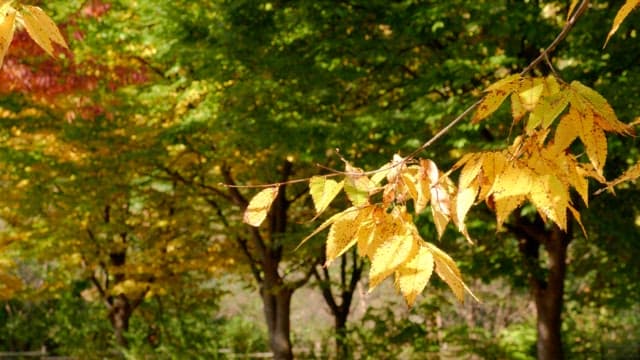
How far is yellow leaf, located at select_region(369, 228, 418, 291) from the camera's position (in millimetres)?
1772

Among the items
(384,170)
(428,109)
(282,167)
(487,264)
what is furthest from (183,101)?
(384,170)

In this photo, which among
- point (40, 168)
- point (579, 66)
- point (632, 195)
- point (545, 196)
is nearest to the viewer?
point (545, 196)

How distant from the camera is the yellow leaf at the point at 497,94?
1.99 meters

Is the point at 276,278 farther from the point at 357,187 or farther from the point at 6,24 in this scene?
the point at 6,24

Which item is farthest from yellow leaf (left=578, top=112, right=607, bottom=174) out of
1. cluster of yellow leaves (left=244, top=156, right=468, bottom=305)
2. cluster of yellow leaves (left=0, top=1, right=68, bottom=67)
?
cluster of yellow leaves (left=0, top=1, right=68, bottom=67)

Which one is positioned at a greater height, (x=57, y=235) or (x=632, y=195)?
(x=57, y=235)

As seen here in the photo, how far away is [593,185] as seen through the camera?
30.4 ft

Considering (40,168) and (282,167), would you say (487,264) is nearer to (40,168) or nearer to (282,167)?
(282,167)

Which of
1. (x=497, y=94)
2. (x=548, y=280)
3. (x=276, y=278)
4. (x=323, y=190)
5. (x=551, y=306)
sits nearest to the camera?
(x=497, y=94)

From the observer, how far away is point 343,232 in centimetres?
199

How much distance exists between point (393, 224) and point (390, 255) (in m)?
0.17

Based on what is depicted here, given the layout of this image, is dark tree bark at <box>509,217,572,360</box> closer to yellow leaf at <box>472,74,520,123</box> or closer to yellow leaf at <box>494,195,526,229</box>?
yellow leaf at <box>472,74,520,123</box>

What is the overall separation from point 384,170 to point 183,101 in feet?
32.1

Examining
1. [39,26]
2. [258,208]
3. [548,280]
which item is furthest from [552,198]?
[548,280]
